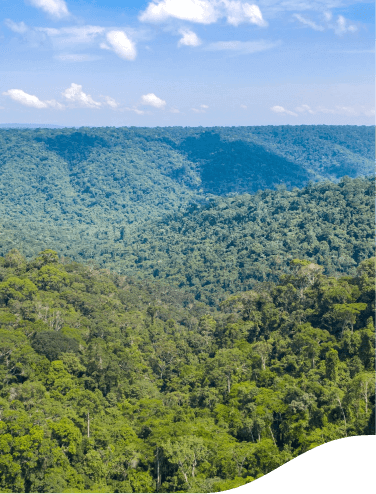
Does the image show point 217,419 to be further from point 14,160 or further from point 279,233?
point 14,160

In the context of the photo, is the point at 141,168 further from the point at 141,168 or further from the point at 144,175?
the point at 144,175

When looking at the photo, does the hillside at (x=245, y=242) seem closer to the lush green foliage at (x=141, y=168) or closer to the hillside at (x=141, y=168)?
the hillside at (x=141, y=168)

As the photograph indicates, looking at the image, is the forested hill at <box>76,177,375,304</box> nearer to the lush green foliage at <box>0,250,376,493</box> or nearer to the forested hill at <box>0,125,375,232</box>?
the lush green foliage at <box>0,250,376,493</box>

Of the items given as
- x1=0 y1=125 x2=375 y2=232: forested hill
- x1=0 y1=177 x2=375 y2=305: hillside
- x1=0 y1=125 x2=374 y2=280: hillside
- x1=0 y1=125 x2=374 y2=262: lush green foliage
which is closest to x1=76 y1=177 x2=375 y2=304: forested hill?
x1=0 y1=177 x2=375 y2=305: hillside

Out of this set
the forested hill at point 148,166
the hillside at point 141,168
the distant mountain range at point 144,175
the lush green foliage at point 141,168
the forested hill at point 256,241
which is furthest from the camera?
the forested hill at point 148,166

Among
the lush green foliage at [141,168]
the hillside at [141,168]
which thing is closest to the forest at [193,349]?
the hillside at [141,168]

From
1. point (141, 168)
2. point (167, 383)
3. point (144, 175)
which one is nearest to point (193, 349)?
point (167, 383)
